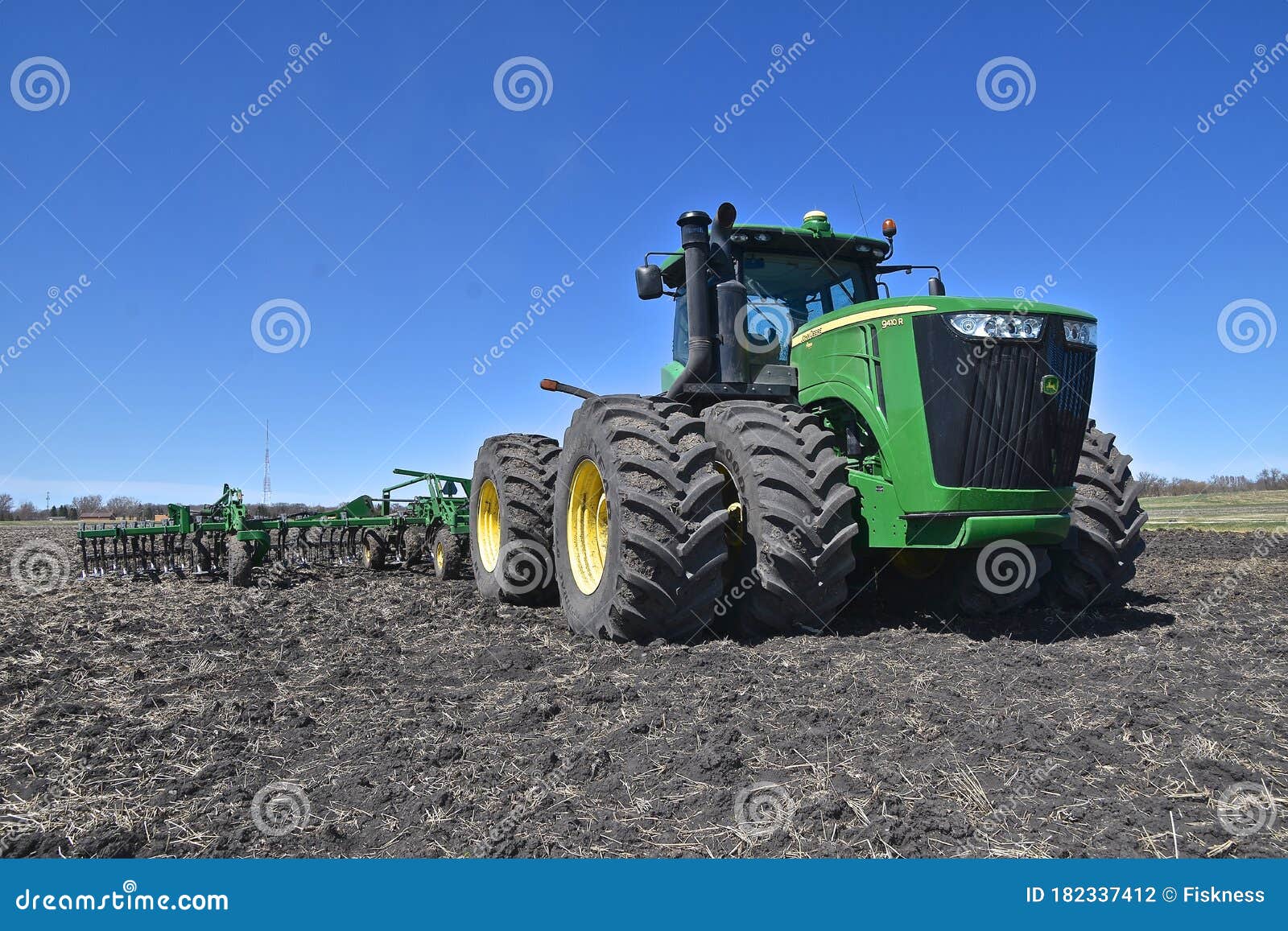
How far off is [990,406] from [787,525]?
4.88ft

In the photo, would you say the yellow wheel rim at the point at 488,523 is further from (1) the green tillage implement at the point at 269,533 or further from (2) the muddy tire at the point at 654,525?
(2) the muddy tire at the point at 654,525

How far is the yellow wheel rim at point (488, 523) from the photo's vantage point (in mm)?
9117

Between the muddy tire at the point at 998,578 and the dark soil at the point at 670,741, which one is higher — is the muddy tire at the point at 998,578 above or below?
above

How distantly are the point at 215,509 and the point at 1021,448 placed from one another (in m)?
10.5

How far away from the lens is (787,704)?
393 cm

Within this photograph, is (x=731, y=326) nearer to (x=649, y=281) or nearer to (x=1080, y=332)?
(x=649, y=281)

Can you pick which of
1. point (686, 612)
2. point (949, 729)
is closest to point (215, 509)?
point (686, 612)

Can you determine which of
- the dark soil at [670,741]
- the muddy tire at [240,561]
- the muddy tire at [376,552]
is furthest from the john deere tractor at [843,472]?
the muddy tire at [376,552]

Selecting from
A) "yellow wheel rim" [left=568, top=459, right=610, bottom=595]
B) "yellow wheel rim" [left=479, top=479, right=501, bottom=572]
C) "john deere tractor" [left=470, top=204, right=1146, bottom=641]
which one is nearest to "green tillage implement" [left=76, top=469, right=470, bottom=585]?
"yellow wheel rim" [left=479, top=479, right=501, bottom=572]

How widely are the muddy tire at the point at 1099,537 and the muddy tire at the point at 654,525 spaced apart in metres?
2.67

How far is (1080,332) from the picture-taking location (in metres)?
5.44

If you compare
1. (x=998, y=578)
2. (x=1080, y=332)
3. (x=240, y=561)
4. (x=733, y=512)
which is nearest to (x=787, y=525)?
(x=733, y=512)

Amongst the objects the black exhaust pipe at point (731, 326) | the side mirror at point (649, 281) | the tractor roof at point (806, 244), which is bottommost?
the black exhaust pipe at point (731, 326)

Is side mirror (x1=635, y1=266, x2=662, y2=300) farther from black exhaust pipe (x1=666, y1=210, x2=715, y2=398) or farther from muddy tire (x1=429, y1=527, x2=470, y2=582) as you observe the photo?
muddy tire (x1=429, y1=527, x2=470, y2=582)
